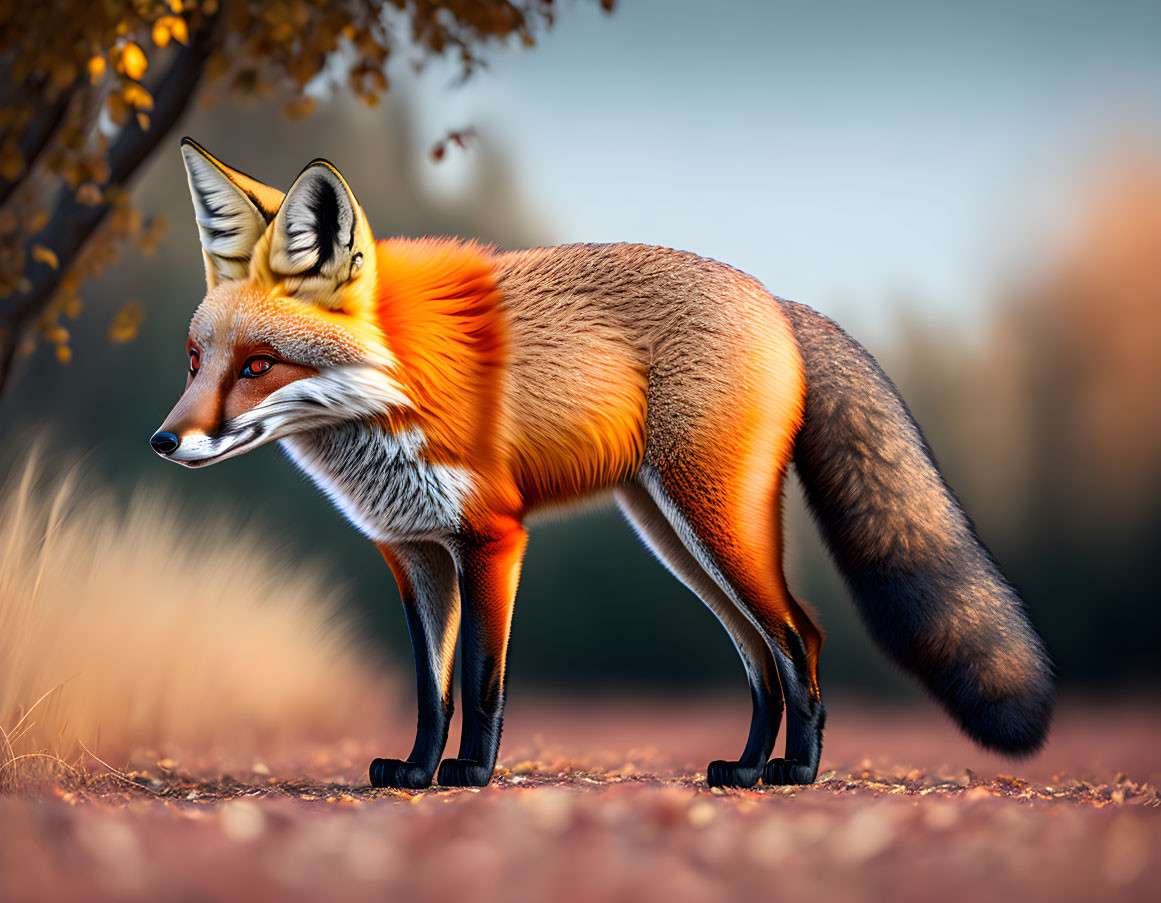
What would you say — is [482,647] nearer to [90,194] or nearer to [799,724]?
[799,724]

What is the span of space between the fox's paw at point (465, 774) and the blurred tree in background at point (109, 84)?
310 centimetres

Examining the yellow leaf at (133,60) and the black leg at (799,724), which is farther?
the yellow leaf at (133,60)

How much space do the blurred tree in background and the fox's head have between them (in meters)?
1.68

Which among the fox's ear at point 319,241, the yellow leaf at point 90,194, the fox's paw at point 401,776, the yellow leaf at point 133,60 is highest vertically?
the yellow leaf at point 133,60

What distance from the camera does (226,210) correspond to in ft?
9.50

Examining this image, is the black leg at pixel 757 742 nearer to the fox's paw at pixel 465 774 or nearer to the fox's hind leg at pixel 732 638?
the fox's hind leg at pixel 732 638

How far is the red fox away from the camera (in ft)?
9.19

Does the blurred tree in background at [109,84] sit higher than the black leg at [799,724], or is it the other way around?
the blurred tree in background at [109,84]

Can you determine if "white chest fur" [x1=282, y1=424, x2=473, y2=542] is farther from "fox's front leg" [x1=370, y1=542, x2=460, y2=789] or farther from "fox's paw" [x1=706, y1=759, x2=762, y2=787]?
"fox's paw" [x1=706, y1=759, x2=762, y2=787]

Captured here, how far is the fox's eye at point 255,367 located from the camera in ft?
8.84

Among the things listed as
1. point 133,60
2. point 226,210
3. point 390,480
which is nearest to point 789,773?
point 390,480

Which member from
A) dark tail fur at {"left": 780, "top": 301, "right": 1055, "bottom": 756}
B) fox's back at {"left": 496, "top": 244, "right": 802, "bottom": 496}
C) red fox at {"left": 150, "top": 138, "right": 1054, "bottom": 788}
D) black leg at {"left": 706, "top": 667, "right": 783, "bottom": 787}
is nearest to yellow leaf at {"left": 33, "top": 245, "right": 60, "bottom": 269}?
red fox at {"left": 150, "top": 138, "right": 1054, "bottom": 788}

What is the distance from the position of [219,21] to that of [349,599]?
3412 millimetres

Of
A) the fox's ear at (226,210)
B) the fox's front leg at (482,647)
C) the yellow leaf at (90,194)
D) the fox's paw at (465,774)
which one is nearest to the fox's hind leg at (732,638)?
the fox's front leg at (482,647)
